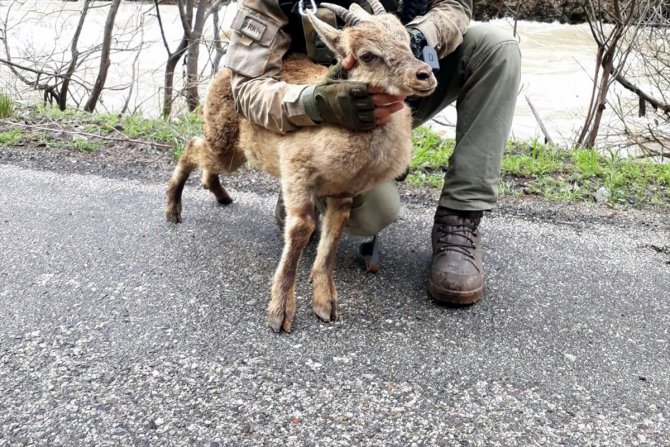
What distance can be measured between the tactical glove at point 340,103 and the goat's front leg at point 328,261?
446 mm

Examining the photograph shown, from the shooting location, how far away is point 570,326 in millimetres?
3053

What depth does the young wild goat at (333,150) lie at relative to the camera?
2.62m

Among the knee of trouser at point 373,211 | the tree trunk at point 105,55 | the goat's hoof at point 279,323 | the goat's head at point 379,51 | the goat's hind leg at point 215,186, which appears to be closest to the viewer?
the goat's head at point 379,51

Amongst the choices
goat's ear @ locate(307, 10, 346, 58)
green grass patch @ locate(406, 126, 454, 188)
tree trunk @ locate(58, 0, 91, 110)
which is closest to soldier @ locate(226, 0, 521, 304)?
goat's ear @ locate(307, 10, 346, 58)

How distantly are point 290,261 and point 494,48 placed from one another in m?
1.48

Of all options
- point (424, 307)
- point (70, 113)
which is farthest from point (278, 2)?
point (70, 113)

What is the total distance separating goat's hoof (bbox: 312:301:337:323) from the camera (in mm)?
3010

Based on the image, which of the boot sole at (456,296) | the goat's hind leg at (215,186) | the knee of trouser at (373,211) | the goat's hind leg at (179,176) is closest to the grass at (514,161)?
the goat's hind leg at (215,186)

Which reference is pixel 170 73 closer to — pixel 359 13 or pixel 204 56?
pixel 204 56

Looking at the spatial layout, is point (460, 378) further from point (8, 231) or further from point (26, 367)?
point (8, 231)

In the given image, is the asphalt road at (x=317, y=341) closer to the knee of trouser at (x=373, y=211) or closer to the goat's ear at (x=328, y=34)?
the knee of trouser at (x=373, y=211)

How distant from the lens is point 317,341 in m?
2.86

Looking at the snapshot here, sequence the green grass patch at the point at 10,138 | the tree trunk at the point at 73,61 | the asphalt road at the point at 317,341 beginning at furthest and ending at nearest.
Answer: the tree trunk at the point at 73,61, the green grass patch at the point at 10,138, the asphalt road at the point at 317,341

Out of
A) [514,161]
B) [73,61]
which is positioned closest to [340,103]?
[514,161]
